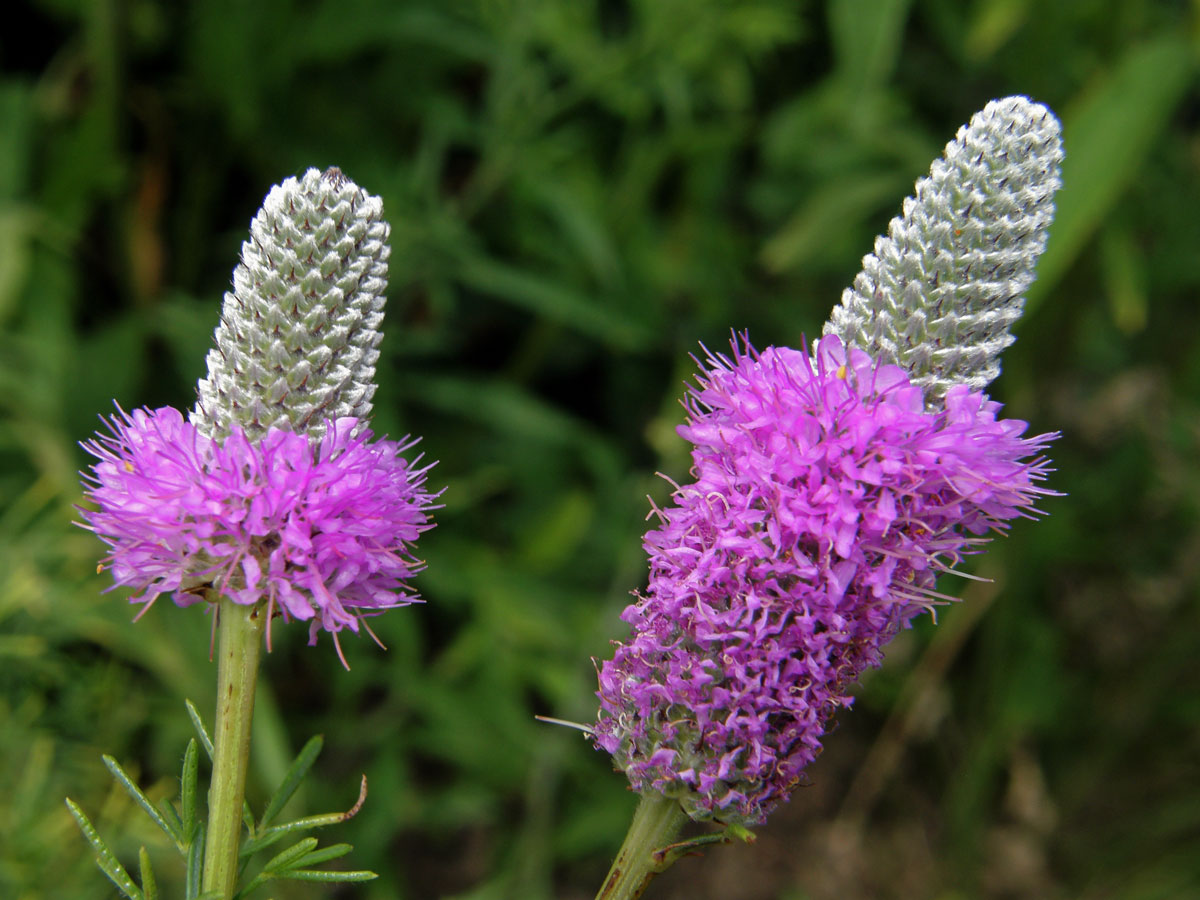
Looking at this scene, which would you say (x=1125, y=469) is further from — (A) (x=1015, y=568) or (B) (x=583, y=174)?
(B) (x=583, y=174)

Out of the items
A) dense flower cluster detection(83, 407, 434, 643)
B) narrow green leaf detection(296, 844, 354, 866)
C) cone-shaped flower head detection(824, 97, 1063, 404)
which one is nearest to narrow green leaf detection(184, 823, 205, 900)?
narrow green leaf detection(296, 844, 354, 866)

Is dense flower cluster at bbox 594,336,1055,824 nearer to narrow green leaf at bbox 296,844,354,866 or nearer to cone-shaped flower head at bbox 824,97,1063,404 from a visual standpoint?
cone-shaped flower head at bbox 824,97,1063,404

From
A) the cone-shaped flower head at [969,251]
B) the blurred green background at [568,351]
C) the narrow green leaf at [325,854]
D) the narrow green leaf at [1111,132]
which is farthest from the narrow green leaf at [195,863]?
the narrow green leaf at [1111,132]

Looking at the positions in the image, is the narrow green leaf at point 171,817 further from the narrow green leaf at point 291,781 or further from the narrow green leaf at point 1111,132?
the narrow green leaf at point 1111,132

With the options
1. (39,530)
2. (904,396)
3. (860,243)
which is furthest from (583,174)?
(904,396)

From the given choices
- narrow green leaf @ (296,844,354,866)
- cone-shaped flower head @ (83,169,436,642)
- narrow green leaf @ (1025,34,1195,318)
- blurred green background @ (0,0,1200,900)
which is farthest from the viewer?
blurred green background @ (0,0,1200,900)

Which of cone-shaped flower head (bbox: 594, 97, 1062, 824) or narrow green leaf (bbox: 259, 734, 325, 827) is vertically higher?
cone-shaped flower head (bbox: 594, 97, 1062, 824)

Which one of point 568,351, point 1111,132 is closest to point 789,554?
point 1111,132
